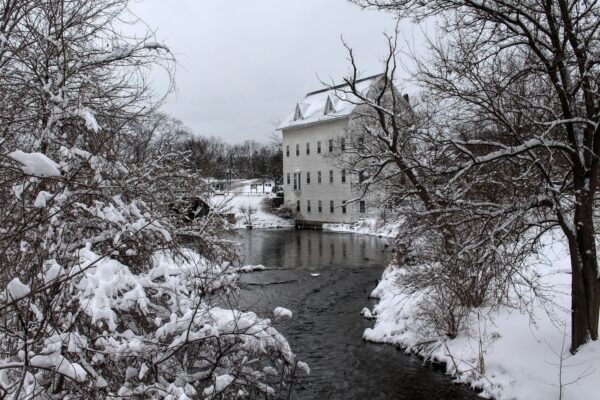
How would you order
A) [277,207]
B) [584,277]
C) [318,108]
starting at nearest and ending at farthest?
1. [584,277]
2. [318,108]
3. [277,207]

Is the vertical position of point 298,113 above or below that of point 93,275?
above

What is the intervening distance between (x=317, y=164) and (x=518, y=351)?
3994 cm

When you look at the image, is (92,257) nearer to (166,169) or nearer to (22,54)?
(22,54)

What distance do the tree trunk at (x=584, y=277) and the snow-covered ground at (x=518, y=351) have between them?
29 cm

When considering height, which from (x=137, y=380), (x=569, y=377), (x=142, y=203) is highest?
(x=142, y=203)

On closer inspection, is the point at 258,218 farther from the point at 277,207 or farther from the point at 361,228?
the point at 361,228

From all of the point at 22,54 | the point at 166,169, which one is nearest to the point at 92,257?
the point at 22,54

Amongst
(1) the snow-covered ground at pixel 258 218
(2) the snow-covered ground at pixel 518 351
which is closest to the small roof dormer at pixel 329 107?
(1) the snow-covered ground at pixel 258 218

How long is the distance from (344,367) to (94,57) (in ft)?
26.2

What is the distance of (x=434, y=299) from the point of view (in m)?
11.6

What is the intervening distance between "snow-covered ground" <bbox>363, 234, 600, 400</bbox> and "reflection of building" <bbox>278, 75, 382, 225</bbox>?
101 ft

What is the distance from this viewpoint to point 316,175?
48469 mm

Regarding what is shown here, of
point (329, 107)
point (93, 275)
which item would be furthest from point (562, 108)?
point (329, 107)

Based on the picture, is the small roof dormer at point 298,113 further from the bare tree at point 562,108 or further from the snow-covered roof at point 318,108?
the bare tree at point 562,108
